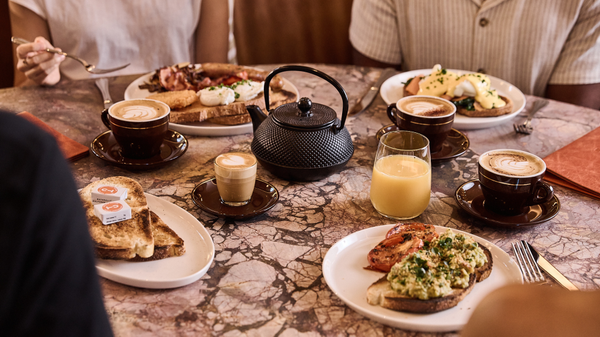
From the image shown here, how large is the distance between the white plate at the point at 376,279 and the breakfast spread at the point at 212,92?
843 mm

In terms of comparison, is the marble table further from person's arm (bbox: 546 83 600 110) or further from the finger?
person's arm (bbox: 546 83 600 110)

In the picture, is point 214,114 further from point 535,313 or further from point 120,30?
point 535,313

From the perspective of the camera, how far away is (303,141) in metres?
1.34

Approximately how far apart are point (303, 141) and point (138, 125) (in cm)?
50

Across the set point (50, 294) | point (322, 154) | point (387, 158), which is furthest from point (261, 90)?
point (50, 294)

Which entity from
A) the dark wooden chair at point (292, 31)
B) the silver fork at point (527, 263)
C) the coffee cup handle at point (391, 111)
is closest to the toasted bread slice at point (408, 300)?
the silver fork at point (527, 263)

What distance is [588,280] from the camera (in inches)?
40.2

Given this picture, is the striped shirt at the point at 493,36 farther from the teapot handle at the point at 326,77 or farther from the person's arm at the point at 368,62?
the teapot handle at the point at 326,77

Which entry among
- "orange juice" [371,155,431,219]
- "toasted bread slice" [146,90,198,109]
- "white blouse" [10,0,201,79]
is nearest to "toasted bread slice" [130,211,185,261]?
"orange juice" [371,155,431,219]

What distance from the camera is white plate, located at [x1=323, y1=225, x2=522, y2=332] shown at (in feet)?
2.79

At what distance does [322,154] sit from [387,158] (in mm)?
201

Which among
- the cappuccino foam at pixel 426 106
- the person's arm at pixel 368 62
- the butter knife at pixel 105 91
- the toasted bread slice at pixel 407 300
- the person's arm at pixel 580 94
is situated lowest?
the person's arm at pixel 580 94

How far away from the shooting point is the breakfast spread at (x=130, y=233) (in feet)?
3.20

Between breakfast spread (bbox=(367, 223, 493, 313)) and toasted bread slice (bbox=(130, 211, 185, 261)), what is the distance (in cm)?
43
